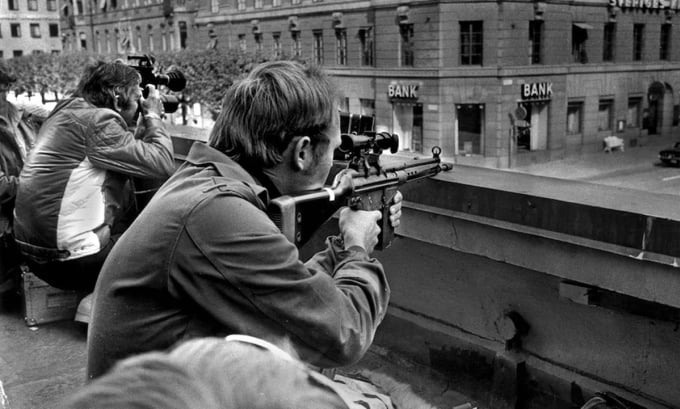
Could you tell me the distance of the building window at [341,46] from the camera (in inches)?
1291

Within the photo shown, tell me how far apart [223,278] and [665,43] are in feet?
114

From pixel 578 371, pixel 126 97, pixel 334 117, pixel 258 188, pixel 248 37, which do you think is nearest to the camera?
pixel 258 188

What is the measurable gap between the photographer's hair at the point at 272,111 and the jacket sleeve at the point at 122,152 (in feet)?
5.63

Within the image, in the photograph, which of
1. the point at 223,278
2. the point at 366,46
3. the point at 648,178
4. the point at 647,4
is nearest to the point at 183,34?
the point at 366,46

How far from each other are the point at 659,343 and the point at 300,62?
1532 mm

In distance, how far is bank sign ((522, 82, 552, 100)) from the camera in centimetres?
2959

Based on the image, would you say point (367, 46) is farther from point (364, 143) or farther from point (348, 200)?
point (348, 200)

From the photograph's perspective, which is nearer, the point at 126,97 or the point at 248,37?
the point at 126,97

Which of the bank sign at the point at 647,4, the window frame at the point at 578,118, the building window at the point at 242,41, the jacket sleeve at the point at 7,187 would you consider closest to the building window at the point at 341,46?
the building window at the point at 242,41

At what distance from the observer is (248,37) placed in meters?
39.2

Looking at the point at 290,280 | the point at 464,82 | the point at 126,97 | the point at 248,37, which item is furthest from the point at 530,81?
the point at 290,280

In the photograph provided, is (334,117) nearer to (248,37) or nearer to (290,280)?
(290,280)

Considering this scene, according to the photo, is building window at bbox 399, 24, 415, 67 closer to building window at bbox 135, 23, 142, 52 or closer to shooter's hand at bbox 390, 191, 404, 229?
building window at bbox 135, 23, 142, 52

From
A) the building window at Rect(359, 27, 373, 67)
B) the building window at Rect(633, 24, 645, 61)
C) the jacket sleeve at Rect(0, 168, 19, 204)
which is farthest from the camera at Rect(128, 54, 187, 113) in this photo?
the building window at Rect(633, 24, 645, 61)
